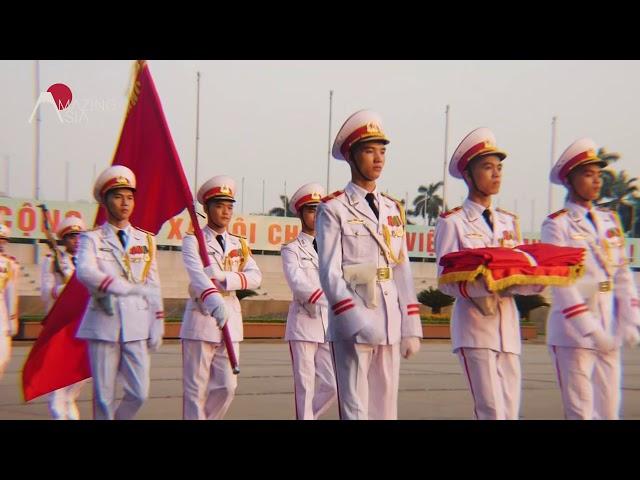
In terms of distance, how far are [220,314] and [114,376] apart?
3.00 feet

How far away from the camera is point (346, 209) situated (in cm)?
604

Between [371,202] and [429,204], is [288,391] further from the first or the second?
[429,204]

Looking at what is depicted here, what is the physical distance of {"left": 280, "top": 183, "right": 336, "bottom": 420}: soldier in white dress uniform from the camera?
339 inches

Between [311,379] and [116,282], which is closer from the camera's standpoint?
[116,282]

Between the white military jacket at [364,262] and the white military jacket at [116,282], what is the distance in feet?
6.13

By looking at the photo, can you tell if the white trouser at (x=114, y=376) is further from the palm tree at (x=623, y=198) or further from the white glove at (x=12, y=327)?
the palm tree at (x=623, y=198)

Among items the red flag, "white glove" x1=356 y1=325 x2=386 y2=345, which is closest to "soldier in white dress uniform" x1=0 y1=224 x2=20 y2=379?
the red flag

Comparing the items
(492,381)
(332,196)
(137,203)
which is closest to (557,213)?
(492,381)

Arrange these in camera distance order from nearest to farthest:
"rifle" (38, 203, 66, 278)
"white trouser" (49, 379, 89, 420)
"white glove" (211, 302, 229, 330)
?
"white glove" (211, 302, 229, 330)
"white trouser" (49, 379, 89, 420)
"rifle" (38, 203, 66, 278)

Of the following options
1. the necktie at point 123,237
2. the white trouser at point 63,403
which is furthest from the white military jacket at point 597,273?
the white trouser at point 63,403

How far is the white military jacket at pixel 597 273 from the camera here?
661 cm

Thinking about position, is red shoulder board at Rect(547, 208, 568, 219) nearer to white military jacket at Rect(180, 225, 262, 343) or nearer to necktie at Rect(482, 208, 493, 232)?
necktie at Rect(482, 208, 493, 232)

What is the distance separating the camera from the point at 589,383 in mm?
6473
